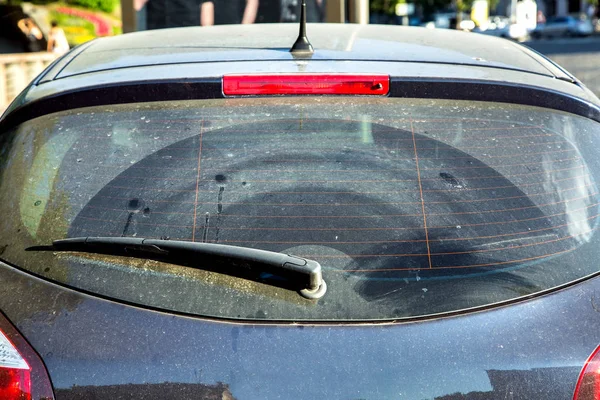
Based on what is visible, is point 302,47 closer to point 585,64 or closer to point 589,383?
point 589,383

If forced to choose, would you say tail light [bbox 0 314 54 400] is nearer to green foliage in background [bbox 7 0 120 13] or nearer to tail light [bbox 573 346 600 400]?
tail light [bbox 573 346 600 400]

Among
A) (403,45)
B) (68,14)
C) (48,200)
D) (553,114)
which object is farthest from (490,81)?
(68,14)

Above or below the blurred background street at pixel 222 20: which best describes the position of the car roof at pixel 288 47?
above

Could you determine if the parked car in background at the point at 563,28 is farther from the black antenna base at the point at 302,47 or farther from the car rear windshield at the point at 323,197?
the car rear windshield at the point at 323,197

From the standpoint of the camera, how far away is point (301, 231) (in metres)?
1.98

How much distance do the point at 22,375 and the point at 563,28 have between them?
57605 millimetres

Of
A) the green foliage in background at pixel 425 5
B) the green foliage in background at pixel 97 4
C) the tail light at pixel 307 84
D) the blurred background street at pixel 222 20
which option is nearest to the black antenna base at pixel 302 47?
the tail light at pixel 307 84

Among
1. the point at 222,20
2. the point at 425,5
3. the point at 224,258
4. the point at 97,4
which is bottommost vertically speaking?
the point at 425,5

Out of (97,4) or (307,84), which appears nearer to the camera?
(307,84)

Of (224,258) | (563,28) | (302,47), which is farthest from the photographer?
(563,28)

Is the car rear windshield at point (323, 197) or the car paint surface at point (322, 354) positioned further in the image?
the car rear windshield at point (323, 197)

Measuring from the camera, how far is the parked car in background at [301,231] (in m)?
1.74

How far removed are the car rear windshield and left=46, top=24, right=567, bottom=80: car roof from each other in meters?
0.25

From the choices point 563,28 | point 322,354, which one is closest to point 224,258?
point 322,354
